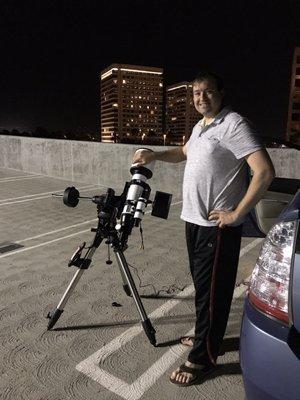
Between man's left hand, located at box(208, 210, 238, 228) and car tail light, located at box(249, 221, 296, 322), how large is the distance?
607 mm

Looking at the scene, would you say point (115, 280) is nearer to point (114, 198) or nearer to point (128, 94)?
point (114, 198)

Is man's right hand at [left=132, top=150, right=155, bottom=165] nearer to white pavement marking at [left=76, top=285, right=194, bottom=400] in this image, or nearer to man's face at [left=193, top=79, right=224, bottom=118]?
man's face at [left=193, top=79, right=224, bottom=118]

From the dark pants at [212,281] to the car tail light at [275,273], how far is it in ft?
2.42

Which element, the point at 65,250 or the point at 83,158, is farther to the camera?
the point at 83,158

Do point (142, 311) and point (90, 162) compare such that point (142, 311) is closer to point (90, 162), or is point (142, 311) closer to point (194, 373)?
point (194, 373)

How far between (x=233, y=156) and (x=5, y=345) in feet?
7.28

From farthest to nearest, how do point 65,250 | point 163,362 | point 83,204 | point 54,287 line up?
1. point 83,204
2. point 65,250
3. point 54,287
4. point 163,362

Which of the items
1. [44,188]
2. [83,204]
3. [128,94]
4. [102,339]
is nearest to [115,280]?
[102,339]

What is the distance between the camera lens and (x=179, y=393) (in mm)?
2291

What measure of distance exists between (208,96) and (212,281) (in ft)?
3.82

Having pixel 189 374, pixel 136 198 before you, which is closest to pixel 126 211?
pixel 136 198

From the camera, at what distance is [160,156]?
280 cm

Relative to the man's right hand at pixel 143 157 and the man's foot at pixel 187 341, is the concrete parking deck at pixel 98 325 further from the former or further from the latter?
the man's right hand at pixel 143 157

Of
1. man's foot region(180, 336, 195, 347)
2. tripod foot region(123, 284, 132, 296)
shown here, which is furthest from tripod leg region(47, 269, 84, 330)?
man's foot region(180, 336, 195, 347)
